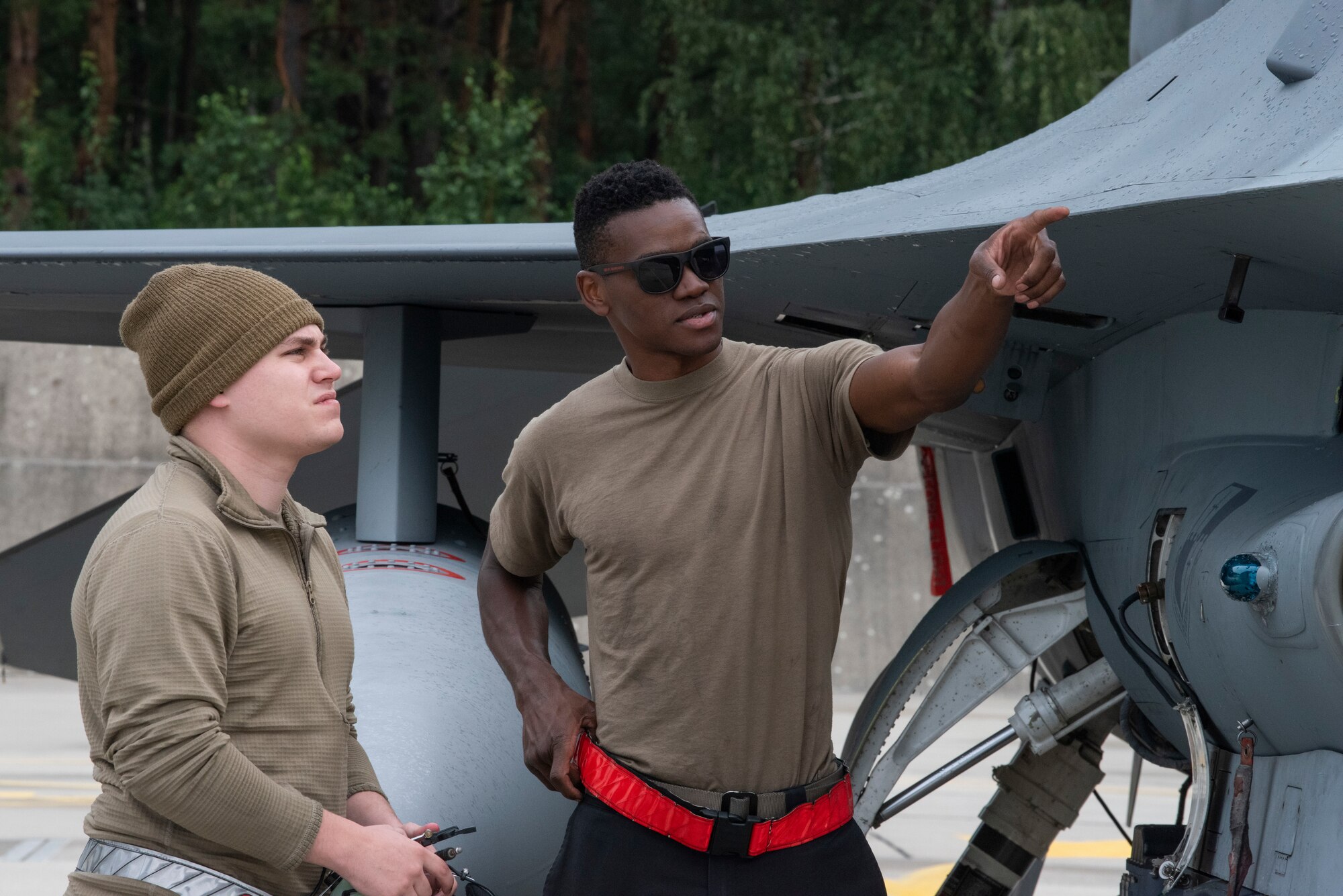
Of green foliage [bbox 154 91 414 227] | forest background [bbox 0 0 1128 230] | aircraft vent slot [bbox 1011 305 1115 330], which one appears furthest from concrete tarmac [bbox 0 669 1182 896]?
forest background [bbox 0 0 1128 230]

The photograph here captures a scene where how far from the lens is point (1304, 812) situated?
96.8 inches

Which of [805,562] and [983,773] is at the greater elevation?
[805,562]

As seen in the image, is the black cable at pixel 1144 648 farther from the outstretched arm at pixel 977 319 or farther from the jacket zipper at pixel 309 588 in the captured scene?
the jacket zipper at pixel 309 588

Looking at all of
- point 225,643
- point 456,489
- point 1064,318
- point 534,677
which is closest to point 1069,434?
point 1064,318

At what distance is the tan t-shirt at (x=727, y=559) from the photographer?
2.35m

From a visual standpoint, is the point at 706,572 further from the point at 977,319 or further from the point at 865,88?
the point at 865,88

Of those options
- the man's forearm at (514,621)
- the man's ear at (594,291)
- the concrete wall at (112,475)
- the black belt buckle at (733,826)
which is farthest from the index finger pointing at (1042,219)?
the concrete wall at (112,475)

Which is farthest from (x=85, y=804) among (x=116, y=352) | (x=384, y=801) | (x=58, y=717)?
(x=384, y=801)

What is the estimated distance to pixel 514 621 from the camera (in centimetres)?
284

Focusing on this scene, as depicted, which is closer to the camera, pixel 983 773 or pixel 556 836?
pixel 556 836

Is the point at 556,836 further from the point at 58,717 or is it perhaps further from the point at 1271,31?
the point at 58,717

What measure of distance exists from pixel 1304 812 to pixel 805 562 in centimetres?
93

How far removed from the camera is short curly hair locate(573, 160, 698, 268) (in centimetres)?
248

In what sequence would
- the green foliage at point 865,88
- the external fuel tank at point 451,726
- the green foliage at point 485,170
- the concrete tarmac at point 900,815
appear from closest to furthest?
the external fuel tank at point 451,726 → the concrete tarmac at point 900,815 → the green foliage at point 485,170 → the green foliage at point 865,88
